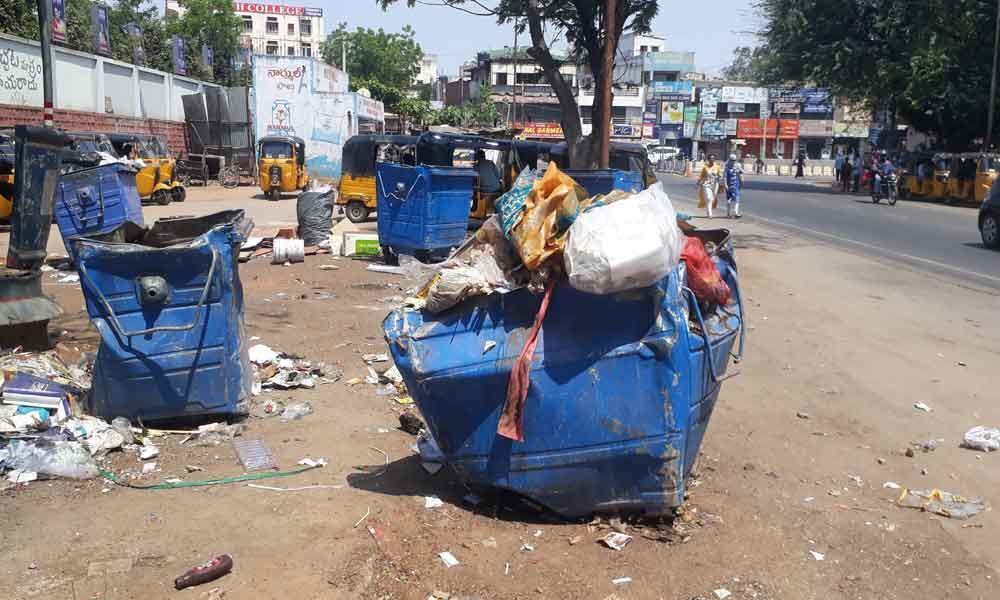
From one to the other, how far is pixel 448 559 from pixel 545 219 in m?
1.51

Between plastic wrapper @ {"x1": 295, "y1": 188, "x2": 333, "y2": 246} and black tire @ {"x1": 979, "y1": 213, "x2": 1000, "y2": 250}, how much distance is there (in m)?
12.1

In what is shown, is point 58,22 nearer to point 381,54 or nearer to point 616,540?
point 616,540

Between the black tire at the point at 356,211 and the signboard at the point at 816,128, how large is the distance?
230 feet

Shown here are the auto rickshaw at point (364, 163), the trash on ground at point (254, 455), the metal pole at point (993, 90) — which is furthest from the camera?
the metal pole at point (993, 90)

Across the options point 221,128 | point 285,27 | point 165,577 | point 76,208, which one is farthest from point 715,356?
point 285,27

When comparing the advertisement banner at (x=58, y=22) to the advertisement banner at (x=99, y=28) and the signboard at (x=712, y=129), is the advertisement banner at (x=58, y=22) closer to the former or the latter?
the advertisement banner at (x=99, y=28)

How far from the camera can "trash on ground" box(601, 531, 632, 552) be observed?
384cm

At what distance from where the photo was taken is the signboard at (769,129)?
79812 millimetres

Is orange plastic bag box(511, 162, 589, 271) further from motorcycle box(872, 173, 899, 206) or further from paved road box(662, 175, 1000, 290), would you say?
motorcycle box(872, 173, 899, 206)

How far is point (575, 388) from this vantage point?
3.75 metres

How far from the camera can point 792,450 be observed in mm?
5406

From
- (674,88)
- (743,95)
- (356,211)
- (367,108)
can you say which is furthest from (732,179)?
(674,88)

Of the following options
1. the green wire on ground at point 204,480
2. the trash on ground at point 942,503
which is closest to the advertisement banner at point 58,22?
the green wire on ground at point 204,480

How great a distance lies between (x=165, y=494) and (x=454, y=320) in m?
1.78
